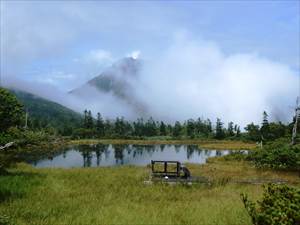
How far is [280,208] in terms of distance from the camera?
33.7ft

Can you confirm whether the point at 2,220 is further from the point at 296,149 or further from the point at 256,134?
the point at 256,134

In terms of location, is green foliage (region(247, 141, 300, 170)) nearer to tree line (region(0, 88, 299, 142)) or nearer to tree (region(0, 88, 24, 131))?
tree (region(0, 88, 24, 131))

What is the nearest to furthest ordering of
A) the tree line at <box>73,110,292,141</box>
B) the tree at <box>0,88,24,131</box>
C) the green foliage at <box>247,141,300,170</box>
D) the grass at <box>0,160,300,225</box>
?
the grass at <box>0,160,300,225</box> < the tree at <box>0,88,24,131</box> < the green foliage at <box>247,141,300,170</box> < the tree line at <box>73,110,292,141</box>

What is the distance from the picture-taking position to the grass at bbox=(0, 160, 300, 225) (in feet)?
51.3

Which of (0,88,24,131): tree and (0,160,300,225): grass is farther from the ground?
(0,88,24,131): tree

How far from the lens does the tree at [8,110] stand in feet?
94.0

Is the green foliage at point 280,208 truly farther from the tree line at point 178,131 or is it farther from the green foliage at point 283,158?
the tree line at point 178,131

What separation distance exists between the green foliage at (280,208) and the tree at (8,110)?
21.5m

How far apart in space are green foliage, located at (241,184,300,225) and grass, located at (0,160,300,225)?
4.07 meters

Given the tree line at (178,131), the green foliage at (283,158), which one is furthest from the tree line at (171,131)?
the green foliage at (283,158)

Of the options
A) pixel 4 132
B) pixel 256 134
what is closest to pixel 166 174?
pixel 4 132

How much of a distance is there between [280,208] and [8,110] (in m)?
22.8

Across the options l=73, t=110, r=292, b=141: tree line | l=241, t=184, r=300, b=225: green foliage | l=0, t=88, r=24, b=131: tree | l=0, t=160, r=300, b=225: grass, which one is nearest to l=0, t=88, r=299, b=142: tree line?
l=73, t=110, r=292, b=141: tree line

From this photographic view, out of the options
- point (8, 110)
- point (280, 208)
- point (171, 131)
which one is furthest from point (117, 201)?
point (171, 131)
